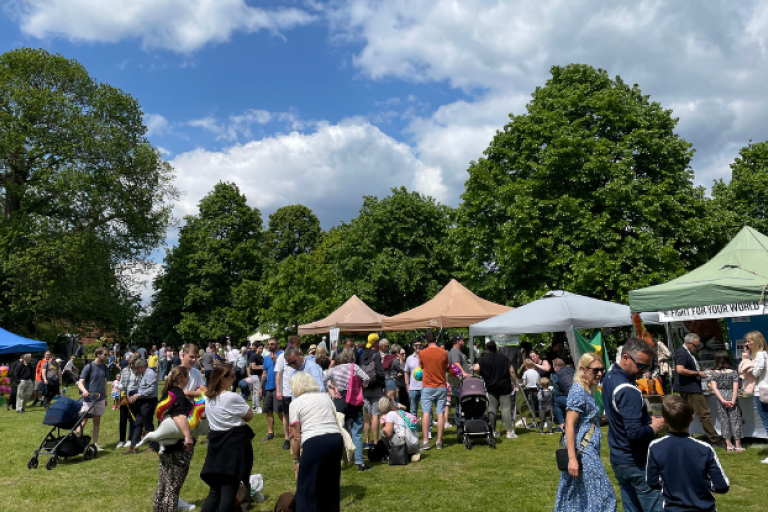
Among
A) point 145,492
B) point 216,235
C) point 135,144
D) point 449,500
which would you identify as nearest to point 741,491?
point 449,500

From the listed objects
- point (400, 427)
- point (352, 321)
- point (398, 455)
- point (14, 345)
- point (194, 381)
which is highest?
point (352, 321)

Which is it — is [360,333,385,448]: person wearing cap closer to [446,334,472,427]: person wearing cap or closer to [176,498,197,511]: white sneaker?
[446,334,472,427]: person wearing cap

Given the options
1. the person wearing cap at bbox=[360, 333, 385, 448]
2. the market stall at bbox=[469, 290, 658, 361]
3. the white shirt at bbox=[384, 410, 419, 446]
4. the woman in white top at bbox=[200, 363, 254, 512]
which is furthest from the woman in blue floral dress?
the market stall at bbox=[469, 290, 658, 361]

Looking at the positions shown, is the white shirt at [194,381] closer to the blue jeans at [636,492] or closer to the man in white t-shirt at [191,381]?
the man in white t-shirt at [191,381]

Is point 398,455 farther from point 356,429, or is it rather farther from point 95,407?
point 95,407

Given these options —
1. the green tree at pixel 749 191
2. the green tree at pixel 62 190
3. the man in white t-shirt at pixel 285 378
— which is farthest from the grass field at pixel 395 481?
the green tree at pixel 749 191

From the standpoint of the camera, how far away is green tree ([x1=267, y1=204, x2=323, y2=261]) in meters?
51.0

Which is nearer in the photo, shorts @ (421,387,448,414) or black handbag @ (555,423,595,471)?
black handbag @ (555,423,595,471)

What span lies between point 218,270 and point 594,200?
82.7 ft

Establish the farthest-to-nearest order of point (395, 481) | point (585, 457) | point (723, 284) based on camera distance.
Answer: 1. point (723, 284)
2. point (395, 481)
3. point (585, 457)

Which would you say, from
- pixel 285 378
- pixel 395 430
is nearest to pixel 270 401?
pixel 285 378

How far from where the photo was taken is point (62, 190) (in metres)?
26.8

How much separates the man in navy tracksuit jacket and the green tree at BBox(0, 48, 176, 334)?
26988 millimetres

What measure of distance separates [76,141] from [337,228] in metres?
23.8
